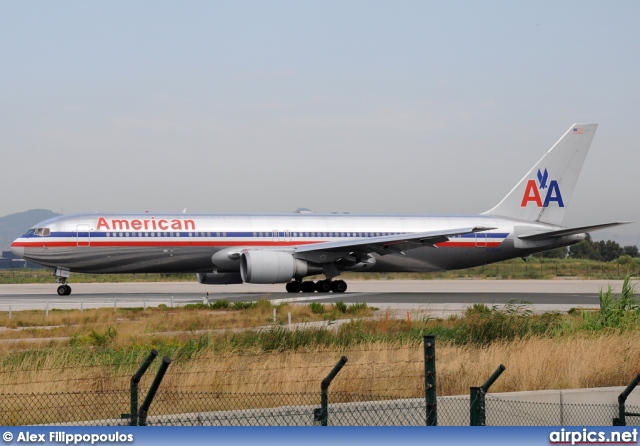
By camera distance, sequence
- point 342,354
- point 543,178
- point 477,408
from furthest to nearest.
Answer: point 543,178
point 342,354
point 477,408

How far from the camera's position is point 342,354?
17.8 meters

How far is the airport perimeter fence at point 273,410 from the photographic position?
1149cm

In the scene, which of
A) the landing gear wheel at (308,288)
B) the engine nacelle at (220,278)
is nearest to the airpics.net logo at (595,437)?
the landing gear wheel at (308,288)

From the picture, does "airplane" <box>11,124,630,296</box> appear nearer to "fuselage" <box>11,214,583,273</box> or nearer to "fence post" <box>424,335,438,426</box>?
"fuselage" <box>11,214,583,273</box>

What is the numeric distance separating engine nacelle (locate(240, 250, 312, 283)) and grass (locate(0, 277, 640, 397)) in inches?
544

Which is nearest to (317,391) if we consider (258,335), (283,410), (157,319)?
(283,410)

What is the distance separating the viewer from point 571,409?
45.3ft

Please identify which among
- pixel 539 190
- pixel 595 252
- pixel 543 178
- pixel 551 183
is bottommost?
pixel 595 252

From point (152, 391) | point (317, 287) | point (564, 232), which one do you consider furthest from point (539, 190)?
point (152, 391)

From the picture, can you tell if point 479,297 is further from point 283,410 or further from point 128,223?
point 283,410

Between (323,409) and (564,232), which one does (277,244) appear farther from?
(323,409)

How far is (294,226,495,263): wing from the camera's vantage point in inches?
1679

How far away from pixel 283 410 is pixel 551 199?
41.6m

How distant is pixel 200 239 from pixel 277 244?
3.82 metres
